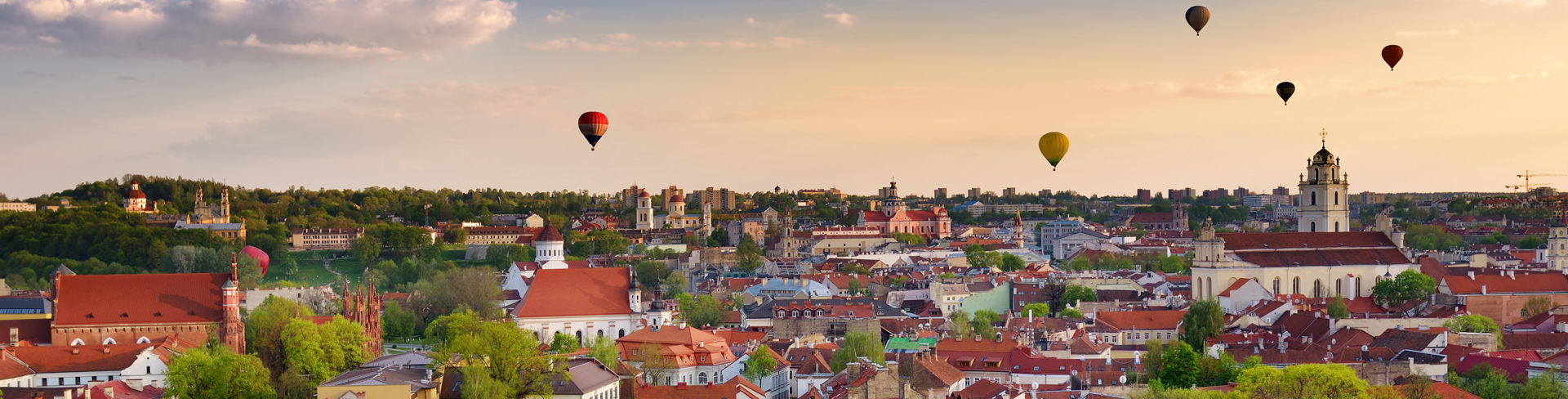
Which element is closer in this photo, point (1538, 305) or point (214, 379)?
point (214, 379)

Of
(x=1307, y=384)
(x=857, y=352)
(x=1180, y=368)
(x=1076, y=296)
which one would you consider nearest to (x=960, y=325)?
(x=857, y=352)

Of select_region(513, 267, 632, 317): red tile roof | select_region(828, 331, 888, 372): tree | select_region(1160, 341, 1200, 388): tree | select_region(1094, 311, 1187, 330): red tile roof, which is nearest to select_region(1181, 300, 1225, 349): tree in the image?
select_region(1094, 311, 1187, 330): red tile roof

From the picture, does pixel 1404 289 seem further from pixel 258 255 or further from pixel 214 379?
pixel 258 255

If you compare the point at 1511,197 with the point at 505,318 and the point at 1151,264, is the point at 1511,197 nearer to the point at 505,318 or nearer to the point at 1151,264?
the point at 1151,264

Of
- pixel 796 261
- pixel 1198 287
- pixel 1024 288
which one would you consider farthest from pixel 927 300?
pixel 796 261

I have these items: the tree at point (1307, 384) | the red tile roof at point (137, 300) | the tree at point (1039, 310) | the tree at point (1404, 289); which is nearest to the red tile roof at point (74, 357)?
the red tile roof at point (137, 300)

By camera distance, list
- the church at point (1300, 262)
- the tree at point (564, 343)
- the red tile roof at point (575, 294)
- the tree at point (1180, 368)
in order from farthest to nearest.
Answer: the church at point (1300, 262) < the red tile roof at point (575, 294) < the tree at point (564, 343) < the tree at point (1180, 368)

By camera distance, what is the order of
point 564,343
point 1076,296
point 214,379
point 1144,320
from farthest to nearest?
1. point 1076,296
2. point 1144,320
3. point 564,343
4. point 214,379

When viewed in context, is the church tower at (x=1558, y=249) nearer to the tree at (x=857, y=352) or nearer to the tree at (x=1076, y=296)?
the tree at (x=1076, y=296)
